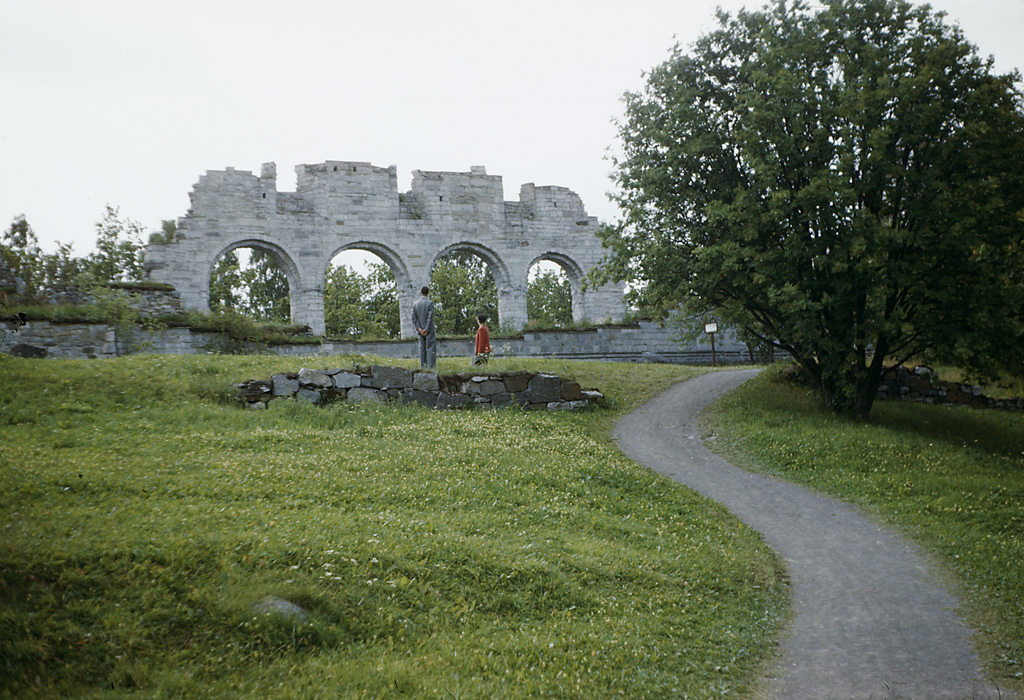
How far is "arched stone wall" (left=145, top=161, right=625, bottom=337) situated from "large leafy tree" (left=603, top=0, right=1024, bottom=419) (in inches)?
380

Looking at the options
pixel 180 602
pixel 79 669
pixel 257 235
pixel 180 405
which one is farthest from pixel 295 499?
pixel 257 235

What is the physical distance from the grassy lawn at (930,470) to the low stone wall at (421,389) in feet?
11.1

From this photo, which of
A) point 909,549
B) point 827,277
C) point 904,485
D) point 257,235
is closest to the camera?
point 909,549

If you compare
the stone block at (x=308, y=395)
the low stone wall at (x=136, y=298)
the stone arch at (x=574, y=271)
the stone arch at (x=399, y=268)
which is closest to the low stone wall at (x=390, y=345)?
the low stone wall at (x=136, y=298)

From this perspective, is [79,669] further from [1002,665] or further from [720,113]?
[720,113]

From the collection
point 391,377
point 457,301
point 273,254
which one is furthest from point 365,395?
point 457,301

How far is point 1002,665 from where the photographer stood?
5543 millimetres

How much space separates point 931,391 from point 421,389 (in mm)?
13400

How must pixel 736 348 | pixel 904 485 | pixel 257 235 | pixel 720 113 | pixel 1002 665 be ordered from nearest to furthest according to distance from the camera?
pixel 1002 665 → pixel 904 485 → pixel 720 113 → pixel 257 235 → pixel 736 348

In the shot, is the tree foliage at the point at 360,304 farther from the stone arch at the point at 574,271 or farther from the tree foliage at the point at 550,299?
the stone arch at the point at 574,271

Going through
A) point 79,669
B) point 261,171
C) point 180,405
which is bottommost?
point 79,669

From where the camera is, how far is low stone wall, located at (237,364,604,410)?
1271cm

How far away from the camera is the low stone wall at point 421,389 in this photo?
41.7 ft

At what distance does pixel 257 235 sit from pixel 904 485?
21.3 metres
